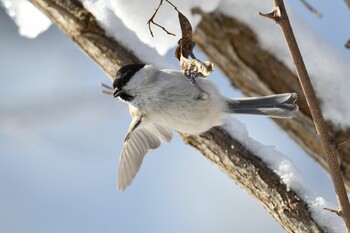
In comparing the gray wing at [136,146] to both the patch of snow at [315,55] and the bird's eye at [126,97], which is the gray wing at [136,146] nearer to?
the bird's eye at [126,97]

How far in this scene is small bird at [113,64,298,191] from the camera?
111 centimetres

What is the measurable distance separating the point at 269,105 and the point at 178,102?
172 mm

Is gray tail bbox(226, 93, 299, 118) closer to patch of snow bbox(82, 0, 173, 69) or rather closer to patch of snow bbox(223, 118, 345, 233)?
patch of snow bbox(223, 118, 345, 233)

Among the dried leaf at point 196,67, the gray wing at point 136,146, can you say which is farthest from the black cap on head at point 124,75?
the dried leaf at point 196,67

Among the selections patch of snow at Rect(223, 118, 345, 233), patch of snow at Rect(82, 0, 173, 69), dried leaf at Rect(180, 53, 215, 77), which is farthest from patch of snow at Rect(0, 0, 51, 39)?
dried leaf at Rect(180, 53, 215, 77)

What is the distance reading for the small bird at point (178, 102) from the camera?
1108 millimetres

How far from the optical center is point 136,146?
1300 millimetres

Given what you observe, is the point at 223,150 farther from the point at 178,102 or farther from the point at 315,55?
the point at 315,55

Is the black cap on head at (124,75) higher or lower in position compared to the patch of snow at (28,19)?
lower

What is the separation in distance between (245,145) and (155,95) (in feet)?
1.13

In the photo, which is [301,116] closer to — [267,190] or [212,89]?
[267,190]

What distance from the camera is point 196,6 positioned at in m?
1.68

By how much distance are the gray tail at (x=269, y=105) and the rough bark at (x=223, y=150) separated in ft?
0.62

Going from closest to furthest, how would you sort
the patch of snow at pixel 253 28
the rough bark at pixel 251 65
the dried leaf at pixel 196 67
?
the dried leaf at pixel 196 67
the patch of snow at pixel 253 28
the rough bark at pixel 251 65
